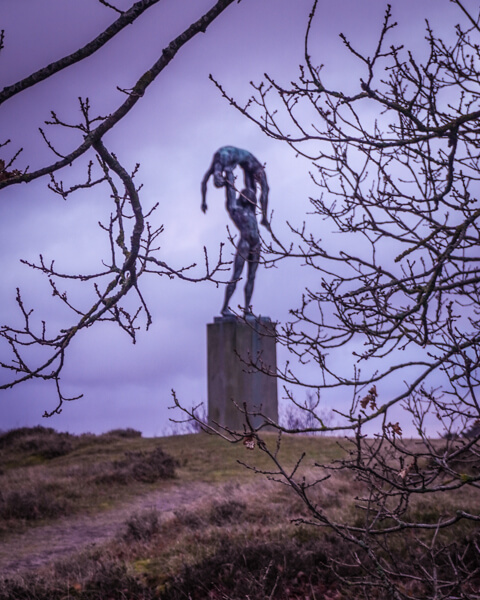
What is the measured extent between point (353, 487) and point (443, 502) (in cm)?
232

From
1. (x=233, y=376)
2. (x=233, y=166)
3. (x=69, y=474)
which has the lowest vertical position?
(x=69, y=474)

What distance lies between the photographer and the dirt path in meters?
8.23

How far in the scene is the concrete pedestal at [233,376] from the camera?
1777cm

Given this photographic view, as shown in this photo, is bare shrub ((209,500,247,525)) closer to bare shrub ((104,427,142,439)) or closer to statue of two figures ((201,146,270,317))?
statue of two figures ((201,146,270,317))

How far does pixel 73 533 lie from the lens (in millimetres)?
9617

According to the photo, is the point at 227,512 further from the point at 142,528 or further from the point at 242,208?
the point at 242,208

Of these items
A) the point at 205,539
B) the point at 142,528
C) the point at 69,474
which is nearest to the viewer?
the point at 205,539

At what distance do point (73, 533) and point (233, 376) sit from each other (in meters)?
8.76

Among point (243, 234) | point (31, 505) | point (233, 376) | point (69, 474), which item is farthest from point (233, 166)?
point (31, 505)

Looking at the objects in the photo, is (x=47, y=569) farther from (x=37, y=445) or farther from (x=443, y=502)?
(x=37, y=445)

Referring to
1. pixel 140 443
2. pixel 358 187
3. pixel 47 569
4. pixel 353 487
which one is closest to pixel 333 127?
pixel 358 187

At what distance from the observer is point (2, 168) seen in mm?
3500

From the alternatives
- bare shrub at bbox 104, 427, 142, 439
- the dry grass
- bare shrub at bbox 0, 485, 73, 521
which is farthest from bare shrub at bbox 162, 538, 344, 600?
bare shrub at bbox 104, 427, 142, 439

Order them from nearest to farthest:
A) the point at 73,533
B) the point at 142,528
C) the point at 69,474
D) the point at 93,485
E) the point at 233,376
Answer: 1. the point at 142,528
2. the point at 73,533
3. the point at 93,485
4. the point at 69,474
5. the point at 233,376
